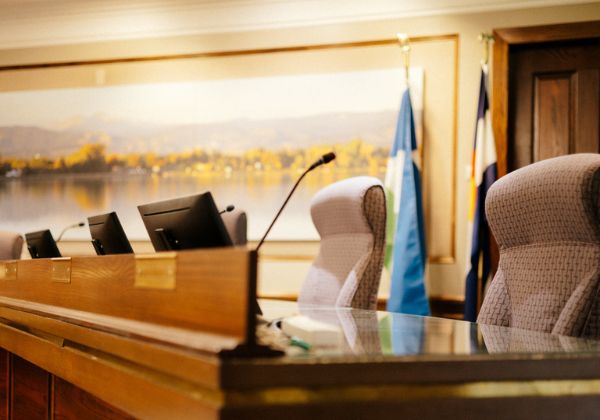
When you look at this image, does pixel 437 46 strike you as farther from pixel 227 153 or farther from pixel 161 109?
pixel 161 109

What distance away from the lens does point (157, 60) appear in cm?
470

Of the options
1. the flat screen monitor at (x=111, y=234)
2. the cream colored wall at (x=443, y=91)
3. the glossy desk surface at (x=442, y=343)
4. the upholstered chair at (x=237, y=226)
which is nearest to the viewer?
the glossy desk surface at (x=442, y=343)

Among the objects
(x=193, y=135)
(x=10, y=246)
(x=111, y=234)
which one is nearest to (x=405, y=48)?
(x=193, y=135)

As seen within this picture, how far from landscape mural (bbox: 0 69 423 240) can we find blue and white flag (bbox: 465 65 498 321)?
16.7 inches

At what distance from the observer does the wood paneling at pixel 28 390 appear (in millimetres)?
1664

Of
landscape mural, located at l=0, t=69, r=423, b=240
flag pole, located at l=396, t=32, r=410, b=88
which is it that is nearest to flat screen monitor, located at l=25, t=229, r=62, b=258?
landscape mural, located at l=0, t=69, r=423, b=240

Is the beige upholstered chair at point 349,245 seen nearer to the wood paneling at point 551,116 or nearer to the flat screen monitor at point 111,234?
the flat screen monitor at point 111,234

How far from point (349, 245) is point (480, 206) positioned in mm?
1413

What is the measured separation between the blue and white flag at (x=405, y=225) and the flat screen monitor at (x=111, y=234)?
83.3 inches

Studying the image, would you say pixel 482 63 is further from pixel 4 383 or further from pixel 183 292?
pixel 183 292

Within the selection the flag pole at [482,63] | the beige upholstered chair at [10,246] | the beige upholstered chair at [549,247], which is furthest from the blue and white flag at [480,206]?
the beige upholstered chair at [10,246]

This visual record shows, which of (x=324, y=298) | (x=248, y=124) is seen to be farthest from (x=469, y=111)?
(x=324, y=298)

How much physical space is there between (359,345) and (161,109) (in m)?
3.96

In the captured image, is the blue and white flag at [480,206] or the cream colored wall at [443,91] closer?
the blue and white flag at [480,206]
